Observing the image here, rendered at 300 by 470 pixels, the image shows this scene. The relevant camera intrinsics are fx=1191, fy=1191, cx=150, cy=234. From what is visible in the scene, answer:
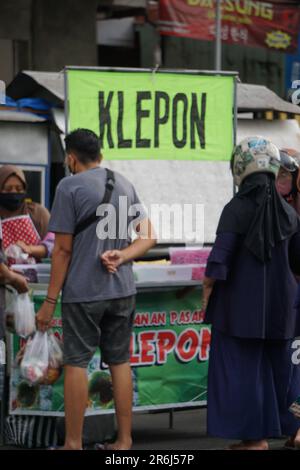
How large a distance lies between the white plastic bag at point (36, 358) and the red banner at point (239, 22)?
981 centimetres

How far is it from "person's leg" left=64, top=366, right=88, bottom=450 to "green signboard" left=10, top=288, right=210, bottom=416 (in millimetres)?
576

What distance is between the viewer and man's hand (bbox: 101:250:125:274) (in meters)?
6.82

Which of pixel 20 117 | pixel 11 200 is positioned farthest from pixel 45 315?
pixel 20 117

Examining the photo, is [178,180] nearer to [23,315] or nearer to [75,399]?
[23,315]

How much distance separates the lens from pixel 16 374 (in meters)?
7.41

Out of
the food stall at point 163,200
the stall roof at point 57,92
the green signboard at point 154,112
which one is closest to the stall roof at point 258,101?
the stall roof at point 57,92

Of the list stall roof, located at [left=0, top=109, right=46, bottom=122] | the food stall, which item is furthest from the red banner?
the food stall

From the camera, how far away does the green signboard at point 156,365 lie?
7457 mm

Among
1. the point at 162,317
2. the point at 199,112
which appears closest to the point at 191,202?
the point at 199,112

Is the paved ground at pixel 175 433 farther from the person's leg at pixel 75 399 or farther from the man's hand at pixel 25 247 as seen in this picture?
the man's hand at pixel 25 247

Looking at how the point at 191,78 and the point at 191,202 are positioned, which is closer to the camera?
the point at 191,78

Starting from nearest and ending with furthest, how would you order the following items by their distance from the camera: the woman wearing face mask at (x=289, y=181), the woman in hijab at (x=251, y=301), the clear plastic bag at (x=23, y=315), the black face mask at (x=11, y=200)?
the woman in hijab at (x=251, y=301) → the clear plastic bag at (x=23, y=315) → the woman wearing face mask at (x=289, y=181) → the black face mask at (x=11, y=200)
